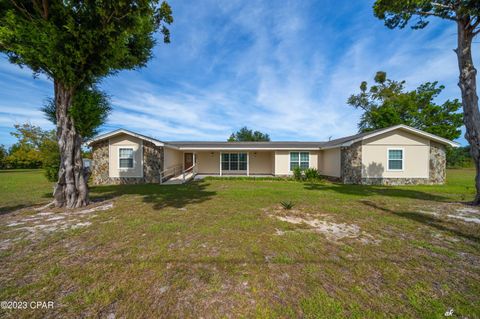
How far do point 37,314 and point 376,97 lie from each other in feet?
111

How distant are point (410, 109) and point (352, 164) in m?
17.7

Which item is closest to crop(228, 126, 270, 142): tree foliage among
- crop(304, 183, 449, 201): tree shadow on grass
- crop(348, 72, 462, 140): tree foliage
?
crop(348, 72, 462, 140): tree foliage

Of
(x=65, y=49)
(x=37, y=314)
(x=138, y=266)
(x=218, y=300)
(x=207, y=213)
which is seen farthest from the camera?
(x=207, y=213)

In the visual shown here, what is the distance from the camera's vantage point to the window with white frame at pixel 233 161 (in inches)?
691

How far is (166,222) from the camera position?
504 centimetres

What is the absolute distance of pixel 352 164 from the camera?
12.7m

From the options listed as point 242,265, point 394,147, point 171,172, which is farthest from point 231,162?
point 242,265

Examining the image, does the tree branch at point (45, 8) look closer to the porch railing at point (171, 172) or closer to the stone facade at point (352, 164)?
the porch railing at point (171, 172)

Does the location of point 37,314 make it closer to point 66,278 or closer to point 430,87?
point 66,278

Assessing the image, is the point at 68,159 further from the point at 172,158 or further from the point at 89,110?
the point at 172,158

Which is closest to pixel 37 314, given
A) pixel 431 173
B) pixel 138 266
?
pixel 138 266

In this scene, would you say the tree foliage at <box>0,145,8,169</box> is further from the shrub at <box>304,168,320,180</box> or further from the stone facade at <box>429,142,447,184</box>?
the stone facade at <box>429,142,447,184</box>

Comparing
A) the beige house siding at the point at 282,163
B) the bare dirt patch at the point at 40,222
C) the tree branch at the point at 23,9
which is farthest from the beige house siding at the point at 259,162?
the tree branch at the point at 23,9

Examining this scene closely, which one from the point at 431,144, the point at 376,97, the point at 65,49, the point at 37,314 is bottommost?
the point at 37,314
